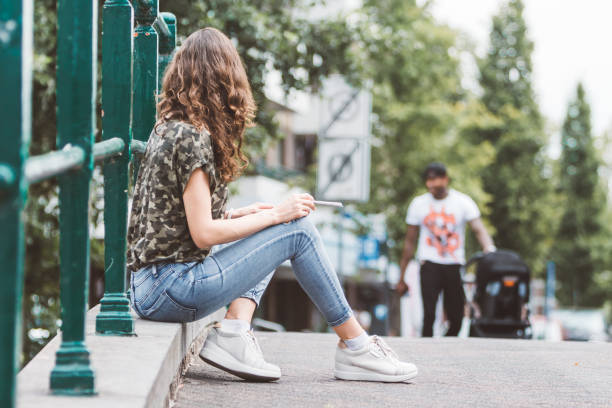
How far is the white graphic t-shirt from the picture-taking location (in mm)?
8172

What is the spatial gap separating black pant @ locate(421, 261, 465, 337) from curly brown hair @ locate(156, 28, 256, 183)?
4.61 m

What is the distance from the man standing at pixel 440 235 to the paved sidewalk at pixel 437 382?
2.20 m

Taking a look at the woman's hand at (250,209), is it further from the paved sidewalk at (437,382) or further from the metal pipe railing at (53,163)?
the metal pipe railing at (53,163)

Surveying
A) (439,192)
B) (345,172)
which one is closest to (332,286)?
(439,192)

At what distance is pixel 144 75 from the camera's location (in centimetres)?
455

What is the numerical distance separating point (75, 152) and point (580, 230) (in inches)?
2582

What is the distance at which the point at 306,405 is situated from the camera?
353cm

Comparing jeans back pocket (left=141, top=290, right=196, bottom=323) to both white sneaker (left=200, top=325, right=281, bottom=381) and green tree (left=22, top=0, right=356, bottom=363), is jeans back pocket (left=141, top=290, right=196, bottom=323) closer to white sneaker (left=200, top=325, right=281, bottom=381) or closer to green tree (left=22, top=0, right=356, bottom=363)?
white sneaker (left=200, top=325, right=281, bottom=381)

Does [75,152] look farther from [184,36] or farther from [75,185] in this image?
[184,36]

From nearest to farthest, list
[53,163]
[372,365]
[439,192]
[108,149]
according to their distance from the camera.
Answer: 1. [53,163]
2. [108,149]
3. [372,365]
4. [439,192]

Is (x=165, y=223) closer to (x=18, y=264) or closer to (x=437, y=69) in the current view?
(x=18, y=264)

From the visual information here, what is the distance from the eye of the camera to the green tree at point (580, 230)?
211ft

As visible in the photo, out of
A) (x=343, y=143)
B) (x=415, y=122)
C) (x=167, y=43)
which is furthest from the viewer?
(x=415, y=122)

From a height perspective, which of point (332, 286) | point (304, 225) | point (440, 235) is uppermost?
point (304, 225)
